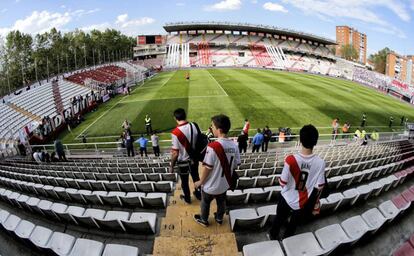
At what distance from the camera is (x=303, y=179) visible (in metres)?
3.69

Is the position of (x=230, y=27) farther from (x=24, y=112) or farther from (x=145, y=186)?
(x=145, y=186)

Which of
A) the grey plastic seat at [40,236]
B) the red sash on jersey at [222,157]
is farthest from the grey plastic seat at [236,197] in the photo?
the grey plastic seat at [40,236]

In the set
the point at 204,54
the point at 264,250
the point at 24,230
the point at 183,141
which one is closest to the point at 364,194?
the point at 264,250

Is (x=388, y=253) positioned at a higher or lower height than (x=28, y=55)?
lower

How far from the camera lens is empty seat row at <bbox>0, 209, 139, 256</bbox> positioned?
3539mm

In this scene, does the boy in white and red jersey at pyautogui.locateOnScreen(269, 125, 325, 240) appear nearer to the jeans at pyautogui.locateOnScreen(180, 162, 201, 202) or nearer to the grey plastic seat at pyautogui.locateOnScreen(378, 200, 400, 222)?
the grey plastic seat at pyautogui.locateOnScreen(378, 200, 400, 222)

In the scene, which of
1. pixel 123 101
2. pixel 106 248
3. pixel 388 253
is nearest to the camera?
pixel 106 248

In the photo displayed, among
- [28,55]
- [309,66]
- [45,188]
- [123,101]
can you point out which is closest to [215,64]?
[309,66]

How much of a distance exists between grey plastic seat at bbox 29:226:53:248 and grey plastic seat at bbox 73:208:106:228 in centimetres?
62

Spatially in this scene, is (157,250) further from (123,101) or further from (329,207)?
(123,101)

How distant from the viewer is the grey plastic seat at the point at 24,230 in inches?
167

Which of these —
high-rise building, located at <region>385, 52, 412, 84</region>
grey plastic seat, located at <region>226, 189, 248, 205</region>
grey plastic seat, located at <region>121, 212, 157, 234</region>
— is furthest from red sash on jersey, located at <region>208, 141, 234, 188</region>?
high-rise building, located at <region>385, 52, 412, 84</region>

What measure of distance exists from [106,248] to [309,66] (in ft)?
268

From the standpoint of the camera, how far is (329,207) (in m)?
4.91
